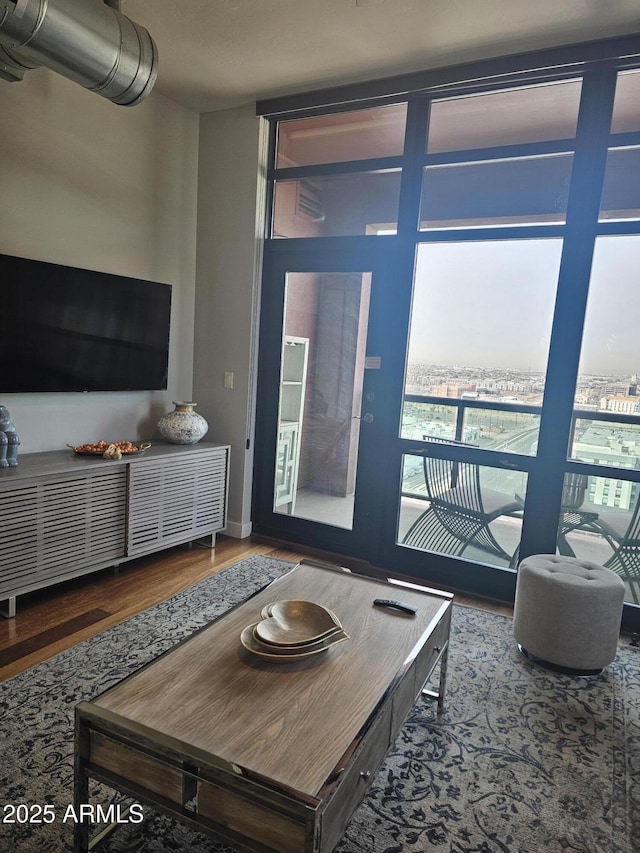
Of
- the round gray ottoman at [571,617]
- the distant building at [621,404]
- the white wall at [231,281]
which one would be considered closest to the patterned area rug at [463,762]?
the round gray ottoman at [571,617]

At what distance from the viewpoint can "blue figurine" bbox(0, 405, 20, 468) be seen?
2.89 m

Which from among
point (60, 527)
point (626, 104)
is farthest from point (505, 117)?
point (60, 527)

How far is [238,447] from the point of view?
13.8 feet

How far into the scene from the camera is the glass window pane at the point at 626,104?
2.95m

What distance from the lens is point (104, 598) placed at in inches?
123

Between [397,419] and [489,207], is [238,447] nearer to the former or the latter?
[397,419]

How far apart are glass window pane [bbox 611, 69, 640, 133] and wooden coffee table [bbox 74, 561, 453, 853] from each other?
2.85 metres

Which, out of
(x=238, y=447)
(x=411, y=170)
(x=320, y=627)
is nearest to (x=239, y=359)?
(x=238, y=447)

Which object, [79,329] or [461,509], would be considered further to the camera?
[461,509]

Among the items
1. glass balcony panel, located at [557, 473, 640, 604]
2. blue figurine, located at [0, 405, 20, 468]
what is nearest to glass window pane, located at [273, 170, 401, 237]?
glass balcony panel, located at [557, 473, 640, 604]

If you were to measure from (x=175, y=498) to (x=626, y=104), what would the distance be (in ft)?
11.2

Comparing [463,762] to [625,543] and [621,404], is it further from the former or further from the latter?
[621,404]

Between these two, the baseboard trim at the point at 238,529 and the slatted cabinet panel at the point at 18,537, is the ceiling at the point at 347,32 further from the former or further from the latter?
the baseboard trim at the point at 238,529

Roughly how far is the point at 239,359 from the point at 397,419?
1270mm
